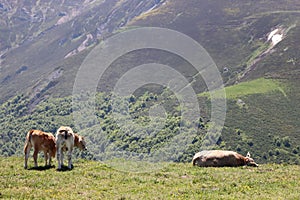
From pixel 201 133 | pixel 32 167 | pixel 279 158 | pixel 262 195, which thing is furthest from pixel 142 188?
pixel 201 133

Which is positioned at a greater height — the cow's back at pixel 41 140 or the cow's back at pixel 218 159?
the cow's back at pixel 41 140

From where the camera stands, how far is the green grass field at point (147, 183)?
18.5 m

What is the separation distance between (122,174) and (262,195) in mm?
8884

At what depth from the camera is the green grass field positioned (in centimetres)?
1845

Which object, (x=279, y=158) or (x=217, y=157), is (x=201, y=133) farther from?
(x=217, y=157)

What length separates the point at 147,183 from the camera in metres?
21.5

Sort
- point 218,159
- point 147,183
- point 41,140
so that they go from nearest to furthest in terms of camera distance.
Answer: point 147,183
point 41,140
point 218,159

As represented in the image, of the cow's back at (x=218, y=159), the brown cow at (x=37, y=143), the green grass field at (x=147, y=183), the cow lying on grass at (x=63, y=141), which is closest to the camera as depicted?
the green grass field at (x=147, y=183)

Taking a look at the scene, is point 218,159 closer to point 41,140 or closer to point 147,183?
point 147,183

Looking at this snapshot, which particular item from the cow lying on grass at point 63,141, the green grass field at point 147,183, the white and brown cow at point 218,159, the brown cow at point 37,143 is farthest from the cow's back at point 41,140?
the white and brown cow at point 218,159

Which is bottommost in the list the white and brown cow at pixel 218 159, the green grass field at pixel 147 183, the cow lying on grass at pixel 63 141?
the white and brown cow at pixel 218 159

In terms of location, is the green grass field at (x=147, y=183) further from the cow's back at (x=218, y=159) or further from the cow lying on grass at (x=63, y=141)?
the cow's back at (x=218, y=159)

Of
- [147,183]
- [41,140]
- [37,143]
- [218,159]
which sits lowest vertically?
[218,159]

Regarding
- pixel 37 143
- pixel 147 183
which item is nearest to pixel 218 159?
pixel 147 183
